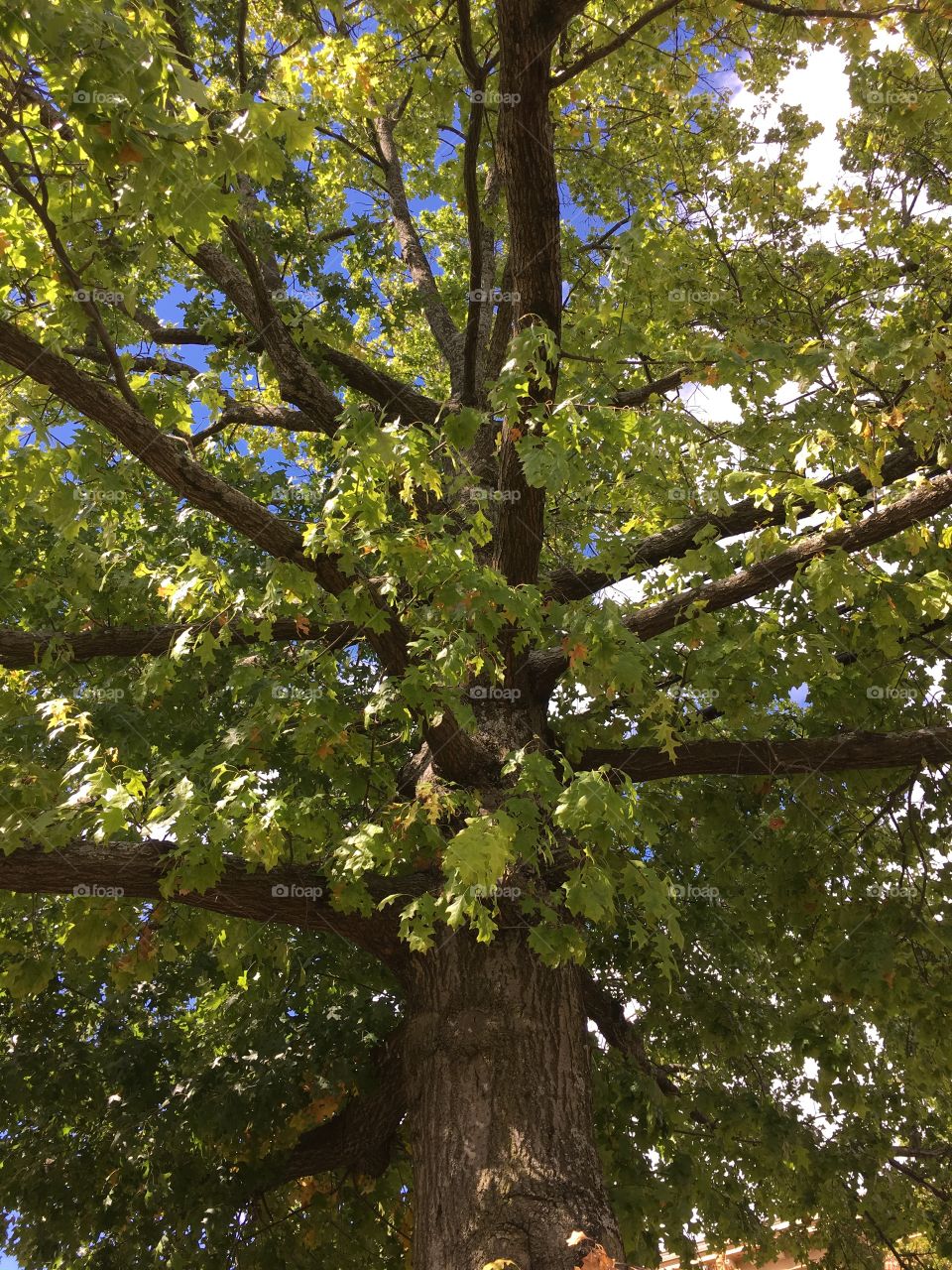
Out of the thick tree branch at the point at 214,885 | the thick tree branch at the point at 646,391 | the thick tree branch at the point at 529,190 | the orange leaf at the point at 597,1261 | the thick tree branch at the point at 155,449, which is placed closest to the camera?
the orange leaf at the point at 597,1261

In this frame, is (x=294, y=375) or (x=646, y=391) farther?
(x=646, y=391)

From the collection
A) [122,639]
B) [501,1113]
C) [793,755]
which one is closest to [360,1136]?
[501,1113]

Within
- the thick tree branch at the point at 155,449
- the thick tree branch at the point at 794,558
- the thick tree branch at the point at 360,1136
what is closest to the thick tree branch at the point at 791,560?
the thick tree branch at the point at 794,558

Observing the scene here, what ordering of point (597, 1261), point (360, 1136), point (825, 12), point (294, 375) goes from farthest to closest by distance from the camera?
point (294, 375), point (360, 1136), point (825, 12), point (597, 1261)

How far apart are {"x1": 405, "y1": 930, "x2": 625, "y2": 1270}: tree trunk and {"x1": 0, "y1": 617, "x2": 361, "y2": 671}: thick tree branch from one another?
5.94 feet

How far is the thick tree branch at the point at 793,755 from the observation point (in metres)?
5.45

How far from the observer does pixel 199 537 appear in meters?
8.26

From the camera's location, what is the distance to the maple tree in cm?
426

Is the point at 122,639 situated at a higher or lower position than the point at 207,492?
higher

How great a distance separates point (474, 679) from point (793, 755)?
1.92 metres

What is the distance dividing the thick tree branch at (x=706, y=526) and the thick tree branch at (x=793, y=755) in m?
1.16

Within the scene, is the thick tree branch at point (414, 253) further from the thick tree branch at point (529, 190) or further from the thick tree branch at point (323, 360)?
the thick tree branch at point (529, 190)

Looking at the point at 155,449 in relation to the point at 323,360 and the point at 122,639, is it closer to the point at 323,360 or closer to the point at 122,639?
the point at 122,639

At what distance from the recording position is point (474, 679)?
19.1 ft
